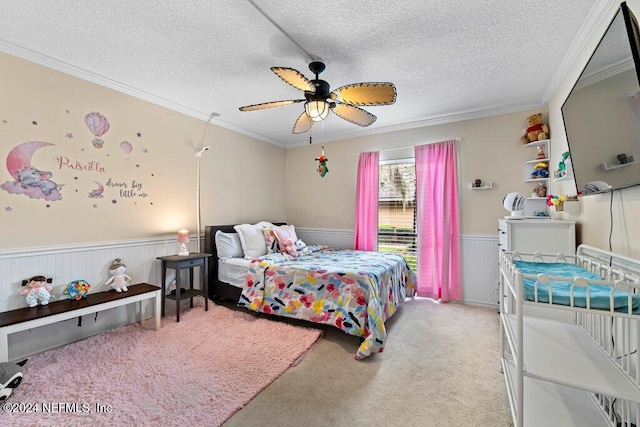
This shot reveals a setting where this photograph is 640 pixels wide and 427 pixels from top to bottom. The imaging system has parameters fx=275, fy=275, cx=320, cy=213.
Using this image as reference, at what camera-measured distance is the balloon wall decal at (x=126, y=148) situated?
2997mm

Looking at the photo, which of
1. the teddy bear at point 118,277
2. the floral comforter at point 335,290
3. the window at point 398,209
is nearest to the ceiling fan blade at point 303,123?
the floral comforter at point 335,290

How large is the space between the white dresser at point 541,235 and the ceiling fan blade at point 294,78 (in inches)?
90.7

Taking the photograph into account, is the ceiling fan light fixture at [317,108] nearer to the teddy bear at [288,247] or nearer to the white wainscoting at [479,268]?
the teddy bear at [288,247]

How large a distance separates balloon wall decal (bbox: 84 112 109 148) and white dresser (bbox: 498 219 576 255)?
13.8 feet

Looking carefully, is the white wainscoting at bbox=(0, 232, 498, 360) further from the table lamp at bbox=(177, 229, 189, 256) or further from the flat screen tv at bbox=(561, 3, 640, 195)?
the flat screen tv at bbox=(561, 3, 640, 195)

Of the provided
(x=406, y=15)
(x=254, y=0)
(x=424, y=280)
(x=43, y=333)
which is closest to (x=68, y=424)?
(x=43, y=333)

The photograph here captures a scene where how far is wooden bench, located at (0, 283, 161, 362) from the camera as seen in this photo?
1991mm

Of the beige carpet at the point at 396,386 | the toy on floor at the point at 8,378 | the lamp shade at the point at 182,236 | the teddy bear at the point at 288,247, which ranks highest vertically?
the lamp shade at the point at 182,236

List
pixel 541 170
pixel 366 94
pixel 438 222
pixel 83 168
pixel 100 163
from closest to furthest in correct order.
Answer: pixel 366 94, pixel 83 168, pixel 100 163, pixel 541 170, pixel 438 222

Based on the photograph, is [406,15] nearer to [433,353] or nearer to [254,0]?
[254,0]

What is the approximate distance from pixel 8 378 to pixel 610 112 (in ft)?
13.1

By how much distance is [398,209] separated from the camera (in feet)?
14.4

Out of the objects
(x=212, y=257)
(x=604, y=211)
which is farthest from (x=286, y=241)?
Result: (x=604, y=211)

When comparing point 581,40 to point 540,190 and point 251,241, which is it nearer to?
point 540,190
